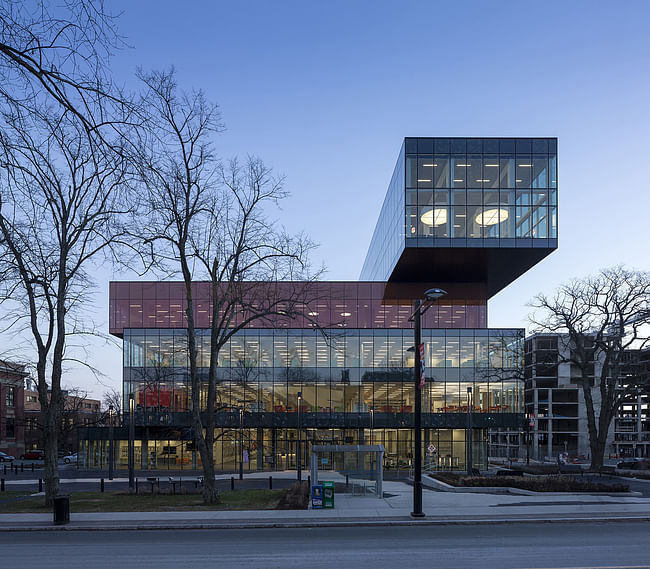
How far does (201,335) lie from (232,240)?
2985 cm

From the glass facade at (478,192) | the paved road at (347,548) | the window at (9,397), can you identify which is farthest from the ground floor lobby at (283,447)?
the window at (9,397)

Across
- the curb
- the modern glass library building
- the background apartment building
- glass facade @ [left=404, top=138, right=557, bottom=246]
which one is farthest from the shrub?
the background apartment building

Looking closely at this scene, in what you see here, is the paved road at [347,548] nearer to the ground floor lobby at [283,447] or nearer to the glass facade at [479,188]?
the glass facade at [479,188]

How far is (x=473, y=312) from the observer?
65062mm

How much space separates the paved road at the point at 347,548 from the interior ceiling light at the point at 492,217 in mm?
35243

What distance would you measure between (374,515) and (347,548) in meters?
6.26

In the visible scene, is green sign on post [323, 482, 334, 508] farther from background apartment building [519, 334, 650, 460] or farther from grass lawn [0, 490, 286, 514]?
background apartment building [519, 334, 650, 460]

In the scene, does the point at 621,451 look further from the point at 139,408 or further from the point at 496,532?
the point at 496,532

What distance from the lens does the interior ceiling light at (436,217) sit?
52622mm

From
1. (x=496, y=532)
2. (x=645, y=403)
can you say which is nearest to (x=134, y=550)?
(x=496, y=532)

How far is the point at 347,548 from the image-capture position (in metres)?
16.0

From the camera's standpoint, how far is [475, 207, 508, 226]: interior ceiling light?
2068 inches

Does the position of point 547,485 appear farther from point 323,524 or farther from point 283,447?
point 283,447

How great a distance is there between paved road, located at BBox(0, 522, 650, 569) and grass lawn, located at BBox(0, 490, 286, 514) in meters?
5.45
